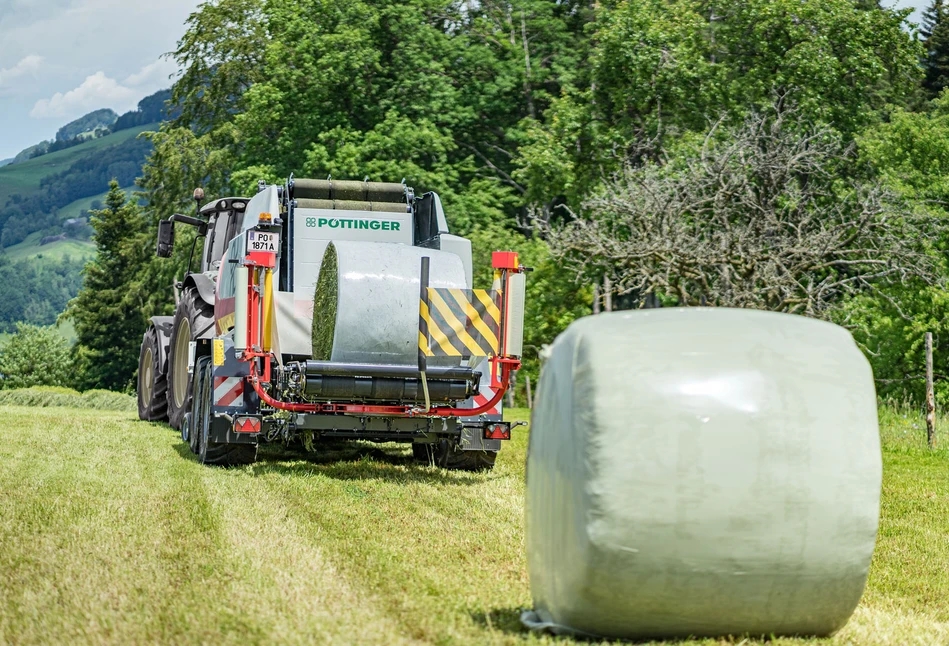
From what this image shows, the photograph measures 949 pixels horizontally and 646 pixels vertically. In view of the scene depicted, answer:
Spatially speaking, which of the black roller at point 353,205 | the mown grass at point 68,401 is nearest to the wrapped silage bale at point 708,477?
the black roller at point 353,205

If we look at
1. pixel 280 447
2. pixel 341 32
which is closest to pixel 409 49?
pixel 341 32

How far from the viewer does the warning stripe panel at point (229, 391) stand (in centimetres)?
1193

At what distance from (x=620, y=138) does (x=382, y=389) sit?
82.2 ft

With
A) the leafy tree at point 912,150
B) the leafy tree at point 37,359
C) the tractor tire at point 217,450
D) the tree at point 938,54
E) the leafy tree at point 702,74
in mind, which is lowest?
the leafy tree at point 37,359

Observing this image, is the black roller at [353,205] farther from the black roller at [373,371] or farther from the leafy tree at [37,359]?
the leafy tree at [37,359]

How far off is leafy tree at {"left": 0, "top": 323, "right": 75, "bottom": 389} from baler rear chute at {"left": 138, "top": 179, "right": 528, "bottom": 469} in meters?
56.3

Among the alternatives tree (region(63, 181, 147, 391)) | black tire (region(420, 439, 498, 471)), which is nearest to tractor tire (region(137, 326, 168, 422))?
black tire (region(420, 439, 498, 471))

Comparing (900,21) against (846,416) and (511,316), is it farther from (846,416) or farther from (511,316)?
(846,416)

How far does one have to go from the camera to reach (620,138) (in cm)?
3484

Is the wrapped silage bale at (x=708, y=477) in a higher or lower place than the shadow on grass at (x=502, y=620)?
higher

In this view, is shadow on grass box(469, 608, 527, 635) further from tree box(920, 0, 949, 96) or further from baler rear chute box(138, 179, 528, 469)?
tree box(920, 0, 949, 96)

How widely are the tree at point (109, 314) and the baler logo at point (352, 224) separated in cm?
4846

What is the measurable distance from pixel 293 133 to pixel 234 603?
33250mm

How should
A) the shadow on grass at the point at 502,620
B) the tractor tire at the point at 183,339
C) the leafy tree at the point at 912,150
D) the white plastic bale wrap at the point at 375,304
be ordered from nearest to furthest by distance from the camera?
the shadow on grass at the point at 502,620 < the white plastic bale wrap at the point at 375,304 < the tractor tire at the point at 183,339 < the leafy tree at the point at 912,150
